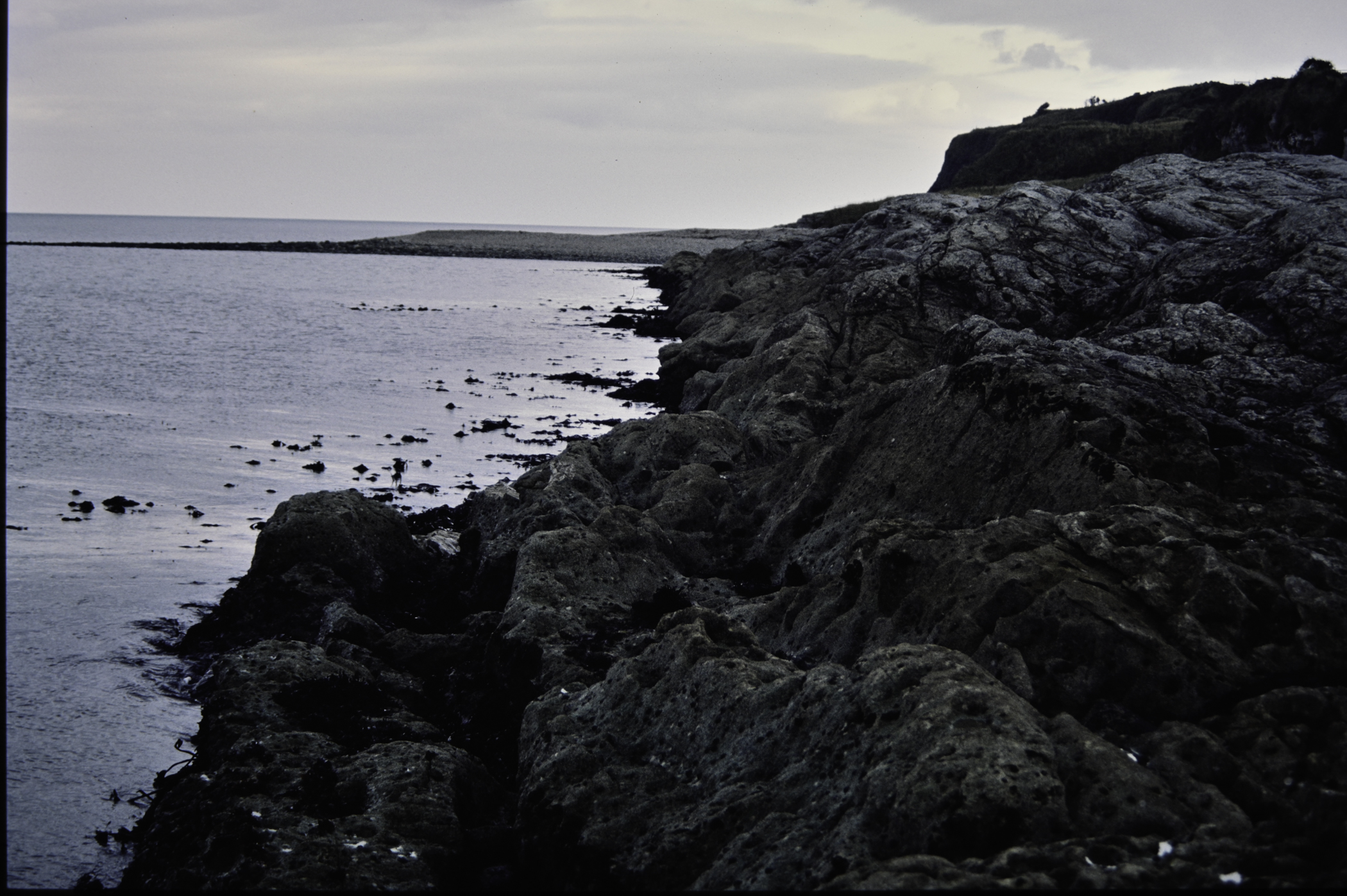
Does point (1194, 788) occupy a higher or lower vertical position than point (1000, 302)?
lower

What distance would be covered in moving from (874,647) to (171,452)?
22.4 meters

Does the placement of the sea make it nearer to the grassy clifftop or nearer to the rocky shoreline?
the rocky shoreline

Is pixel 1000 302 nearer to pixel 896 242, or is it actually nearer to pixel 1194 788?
pixel 896 242

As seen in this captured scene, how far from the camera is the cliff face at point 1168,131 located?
43.2 m

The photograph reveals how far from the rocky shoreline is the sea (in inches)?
59.1

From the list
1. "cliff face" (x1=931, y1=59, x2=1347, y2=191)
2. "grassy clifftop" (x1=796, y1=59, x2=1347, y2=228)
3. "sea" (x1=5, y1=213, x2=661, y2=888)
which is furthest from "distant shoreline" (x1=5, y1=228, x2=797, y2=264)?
"sea" (x1=5, y1=213, x2=661, y2=888)

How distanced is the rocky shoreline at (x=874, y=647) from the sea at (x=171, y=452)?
150 centimetres

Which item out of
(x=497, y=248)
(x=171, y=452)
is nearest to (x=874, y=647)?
(x=171, y=452)

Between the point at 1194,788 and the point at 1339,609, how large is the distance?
8.72 feet

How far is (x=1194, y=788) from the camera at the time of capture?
6426 mm

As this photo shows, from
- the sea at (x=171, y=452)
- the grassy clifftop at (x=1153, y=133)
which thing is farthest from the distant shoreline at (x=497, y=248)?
the sea at (x=171, y=452)

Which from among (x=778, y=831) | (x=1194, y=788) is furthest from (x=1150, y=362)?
(x=778, y=831)

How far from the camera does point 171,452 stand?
84.8ft

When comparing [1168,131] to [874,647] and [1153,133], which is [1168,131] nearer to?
[1153,133]
